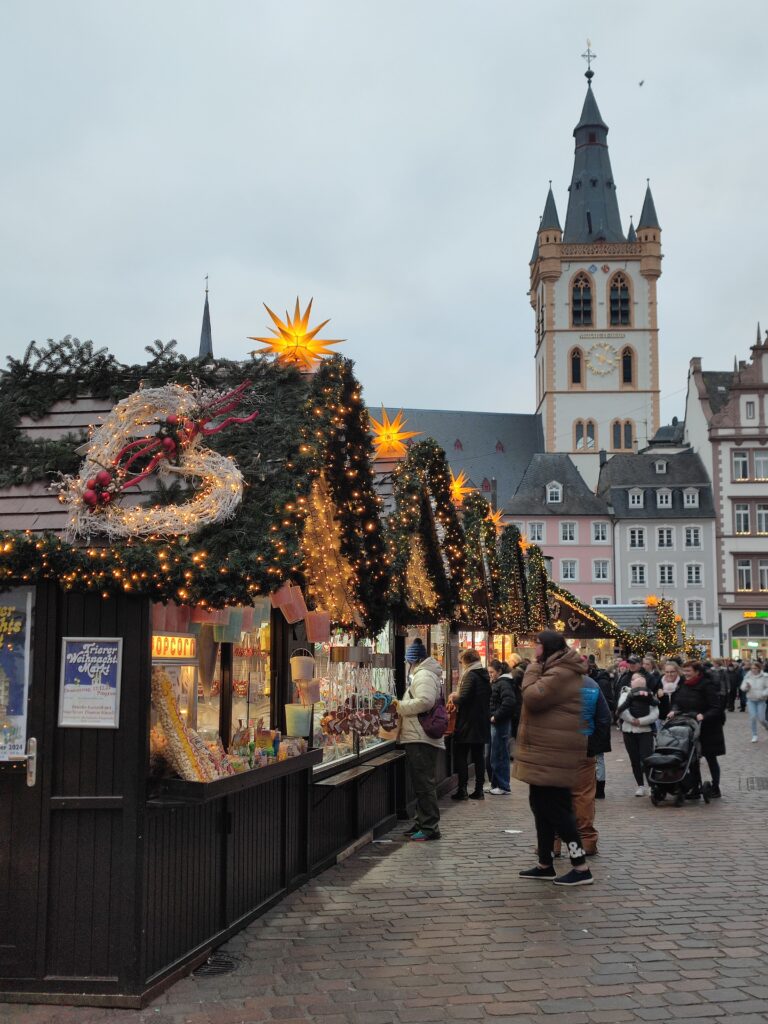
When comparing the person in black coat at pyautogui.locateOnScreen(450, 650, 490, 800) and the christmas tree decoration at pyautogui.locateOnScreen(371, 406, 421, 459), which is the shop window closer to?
the christmas tree decoration at pyautogui.locateOnScreen(371, 406, 421, 459)

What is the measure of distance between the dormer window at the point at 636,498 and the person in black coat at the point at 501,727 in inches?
2059

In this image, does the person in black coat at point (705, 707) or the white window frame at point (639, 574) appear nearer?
the person in black coat at point (705, 707)

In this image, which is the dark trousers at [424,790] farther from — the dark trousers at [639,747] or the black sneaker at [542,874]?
the dark trousers at [639,747]

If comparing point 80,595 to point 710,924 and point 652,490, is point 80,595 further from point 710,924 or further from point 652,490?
point 652,490

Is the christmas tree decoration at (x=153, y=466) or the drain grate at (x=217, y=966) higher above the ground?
the christmas tree decoration at (x=153, y=466)

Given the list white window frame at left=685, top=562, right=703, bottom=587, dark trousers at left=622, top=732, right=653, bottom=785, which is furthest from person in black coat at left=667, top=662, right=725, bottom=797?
white window frame at left=685, top=562, right=703, bottom=587

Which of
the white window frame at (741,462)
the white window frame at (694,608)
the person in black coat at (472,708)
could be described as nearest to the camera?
the person in black coat at (472,708)

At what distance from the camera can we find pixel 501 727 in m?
13.8

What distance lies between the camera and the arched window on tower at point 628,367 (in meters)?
84.6

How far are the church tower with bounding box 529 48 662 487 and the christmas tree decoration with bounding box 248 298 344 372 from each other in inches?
2895

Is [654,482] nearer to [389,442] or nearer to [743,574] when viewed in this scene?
[743,574]

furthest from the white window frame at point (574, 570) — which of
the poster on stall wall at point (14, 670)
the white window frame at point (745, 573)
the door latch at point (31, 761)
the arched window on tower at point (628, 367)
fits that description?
the door latch at point (31, 761)

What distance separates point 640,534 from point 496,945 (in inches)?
2370

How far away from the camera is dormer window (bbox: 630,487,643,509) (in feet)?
214
